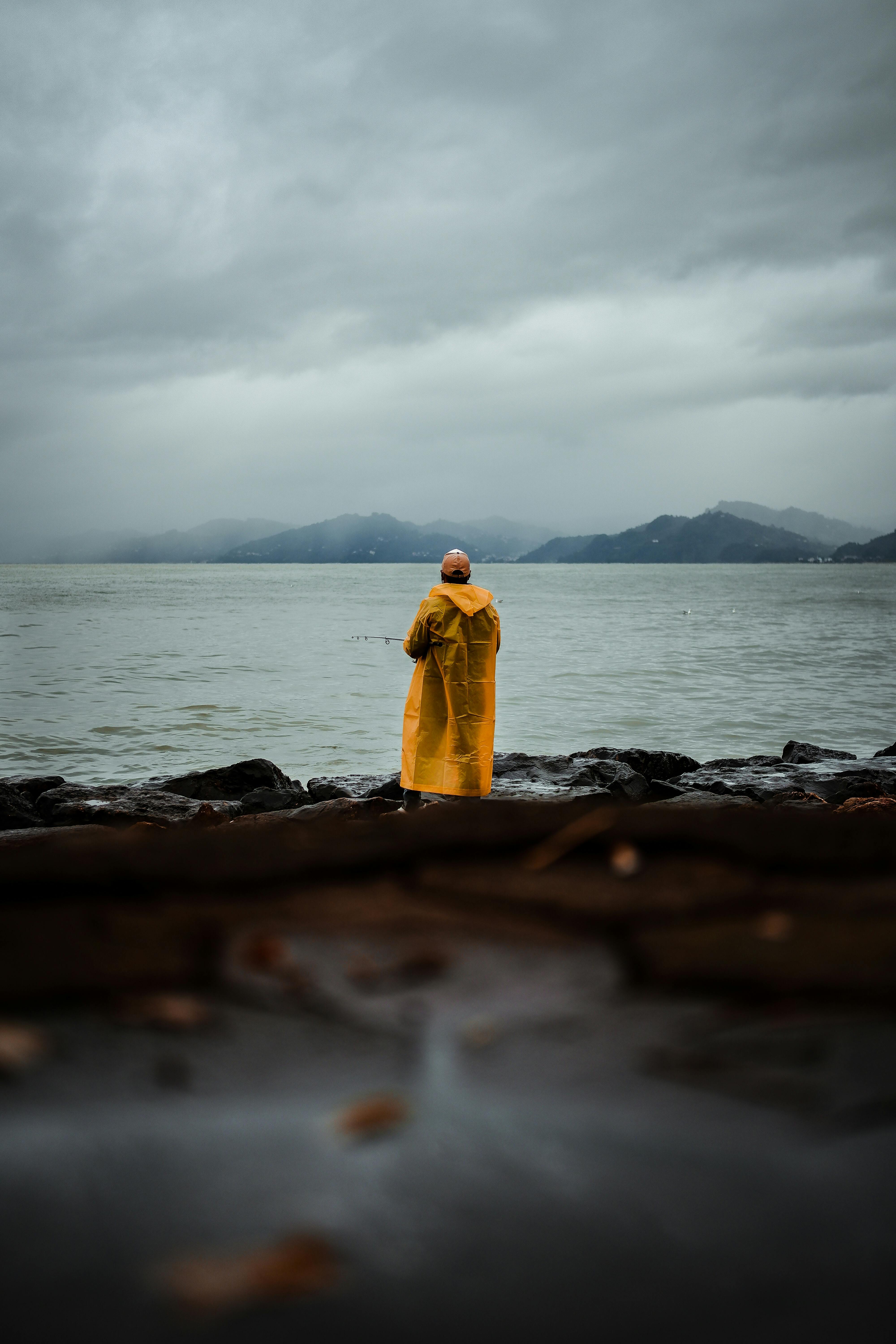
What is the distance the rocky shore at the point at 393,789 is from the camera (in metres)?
6.57

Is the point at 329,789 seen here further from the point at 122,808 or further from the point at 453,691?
the point at 453,691

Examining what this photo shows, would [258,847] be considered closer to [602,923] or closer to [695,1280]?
[602,923]

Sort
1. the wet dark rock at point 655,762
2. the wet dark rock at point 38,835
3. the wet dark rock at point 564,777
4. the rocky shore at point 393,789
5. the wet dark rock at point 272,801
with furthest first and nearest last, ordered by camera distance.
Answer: the wet dark rock at point 655,762, the wet dark rock at point 564,777, the wet dark rock at point 272,801, the rocky shore at point 393,789, the wet dark rock at point 38,835

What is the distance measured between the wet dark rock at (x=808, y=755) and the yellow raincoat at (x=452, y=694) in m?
5.79

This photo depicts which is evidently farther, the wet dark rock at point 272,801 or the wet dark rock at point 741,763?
the wet dark rock at point 741,763

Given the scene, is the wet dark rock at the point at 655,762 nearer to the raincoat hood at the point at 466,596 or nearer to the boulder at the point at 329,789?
the boulder at the point at 329,789

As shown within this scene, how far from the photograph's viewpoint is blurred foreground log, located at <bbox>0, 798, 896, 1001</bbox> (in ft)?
4.78

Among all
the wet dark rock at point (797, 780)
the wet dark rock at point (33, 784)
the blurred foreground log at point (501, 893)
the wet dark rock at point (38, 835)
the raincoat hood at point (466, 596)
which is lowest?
the wet dark rock at point (797, 780)

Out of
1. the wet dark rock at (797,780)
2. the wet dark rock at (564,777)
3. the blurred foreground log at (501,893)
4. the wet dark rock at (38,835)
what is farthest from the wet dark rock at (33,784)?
the blurred foreground log at (501,893)

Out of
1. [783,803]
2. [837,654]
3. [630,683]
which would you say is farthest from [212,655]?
[783,803]

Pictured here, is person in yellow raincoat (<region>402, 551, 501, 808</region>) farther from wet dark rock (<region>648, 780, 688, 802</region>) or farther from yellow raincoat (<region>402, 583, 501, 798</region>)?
wet dark rock (<region>648, 780, 688, 802</region>)

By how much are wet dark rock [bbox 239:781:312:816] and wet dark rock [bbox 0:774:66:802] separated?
1879 mm

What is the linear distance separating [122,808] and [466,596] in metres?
3.29

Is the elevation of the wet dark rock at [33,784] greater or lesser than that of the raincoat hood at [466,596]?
lesser
